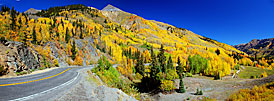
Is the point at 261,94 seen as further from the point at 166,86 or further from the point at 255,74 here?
the point at 255,74

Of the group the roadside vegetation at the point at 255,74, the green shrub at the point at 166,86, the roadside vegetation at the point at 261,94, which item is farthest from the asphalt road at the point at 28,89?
the roadside vegetation at the point at 255,74

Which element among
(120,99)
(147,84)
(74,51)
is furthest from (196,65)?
(120,99)

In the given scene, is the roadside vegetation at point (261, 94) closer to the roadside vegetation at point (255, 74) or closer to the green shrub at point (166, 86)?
the green shrub at point (166, 86)

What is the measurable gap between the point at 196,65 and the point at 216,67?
15.8 meters

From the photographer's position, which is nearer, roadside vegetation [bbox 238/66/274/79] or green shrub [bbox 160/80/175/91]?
green shrub [bbox 160/80/175/91]

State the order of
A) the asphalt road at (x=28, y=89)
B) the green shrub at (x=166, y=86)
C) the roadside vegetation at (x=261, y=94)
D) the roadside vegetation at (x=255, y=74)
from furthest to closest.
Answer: the roadside vegetation at (x=255, y=74) → the green shrub at (x=166, y=86) → the roadside vegetation at (x=261, y=94) → the asphalt road at (x=28, y=89)

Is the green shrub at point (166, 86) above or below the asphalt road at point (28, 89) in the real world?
below

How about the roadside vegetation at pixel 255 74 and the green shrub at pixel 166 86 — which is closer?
the green shrub at pixel 166 86

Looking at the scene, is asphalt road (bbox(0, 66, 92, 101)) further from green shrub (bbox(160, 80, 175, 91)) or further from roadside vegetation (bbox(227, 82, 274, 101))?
green shrub (bbox(160, 80, 175, 91))

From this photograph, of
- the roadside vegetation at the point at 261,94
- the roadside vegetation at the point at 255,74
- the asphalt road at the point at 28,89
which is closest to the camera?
the asphalt road at the point at 28,89

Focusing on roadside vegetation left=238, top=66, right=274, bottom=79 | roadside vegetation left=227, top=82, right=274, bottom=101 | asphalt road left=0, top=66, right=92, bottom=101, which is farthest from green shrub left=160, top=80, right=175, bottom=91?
roadside vegetation left=238, top=66, right=274, bottom=79

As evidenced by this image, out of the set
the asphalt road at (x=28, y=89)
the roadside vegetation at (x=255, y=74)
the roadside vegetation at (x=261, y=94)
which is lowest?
the roadside vegetation at (x=255, y=74)

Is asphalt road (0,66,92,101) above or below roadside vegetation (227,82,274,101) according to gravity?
above

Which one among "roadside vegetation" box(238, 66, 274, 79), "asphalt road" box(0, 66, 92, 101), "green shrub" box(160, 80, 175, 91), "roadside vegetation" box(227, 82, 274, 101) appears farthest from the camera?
"roadside vegetation" box(238, 66, 274, 79)
